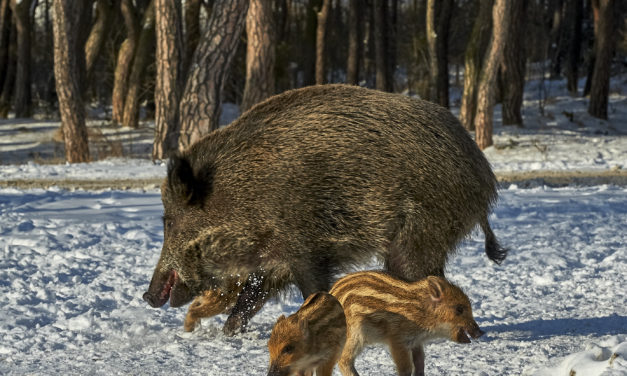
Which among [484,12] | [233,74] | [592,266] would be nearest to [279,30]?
[233,74]

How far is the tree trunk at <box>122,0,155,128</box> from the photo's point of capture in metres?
24.6

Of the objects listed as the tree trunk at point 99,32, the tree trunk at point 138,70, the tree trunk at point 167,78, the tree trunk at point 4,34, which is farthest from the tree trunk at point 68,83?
the tree trunk at point 4,34

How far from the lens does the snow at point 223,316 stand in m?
4.87

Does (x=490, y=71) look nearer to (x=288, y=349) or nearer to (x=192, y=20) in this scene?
(x=192, y=20)

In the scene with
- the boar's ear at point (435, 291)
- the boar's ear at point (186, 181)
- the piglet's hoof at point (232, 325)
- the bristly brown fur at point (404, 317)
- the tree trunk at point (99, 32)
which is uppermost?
the tree trunk at point (99, 32)

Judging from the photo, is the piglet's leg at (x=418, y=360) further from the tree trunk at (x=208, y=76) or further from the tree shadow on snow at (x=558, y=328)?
the tree trunk at (x=208, y=76)

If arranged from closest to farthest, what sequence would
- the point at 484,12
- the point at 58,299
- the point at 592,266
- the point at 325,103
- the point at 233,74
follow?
the point at 325,103
the point at 58,299
the point at 592,266
the point at 484,12
the point at 233,74

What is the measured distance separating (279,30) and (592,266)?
30659 millimetres

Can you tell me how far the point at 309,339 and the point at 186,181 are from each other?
2.01 metres

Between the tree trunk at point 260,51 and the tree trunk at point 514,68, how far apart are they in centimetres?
822

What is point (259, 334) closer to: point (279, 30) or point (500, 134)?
point (500, 134)

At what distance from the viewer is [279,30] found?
121 feet

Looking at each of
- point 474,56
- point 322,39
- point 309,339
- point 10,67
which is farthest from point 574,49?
point 309,339

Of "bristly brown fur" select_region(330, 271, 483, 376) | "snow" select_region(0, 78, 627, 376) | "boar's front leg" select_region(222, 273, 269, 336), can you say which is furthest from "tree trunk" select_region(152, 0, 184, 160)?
"bristly brown fur" select_region(330, 271, 483, 376)
